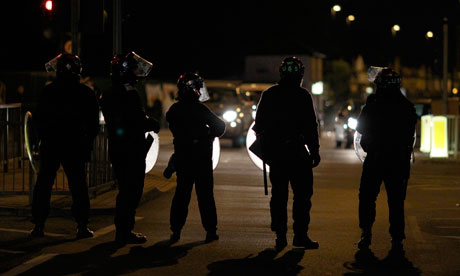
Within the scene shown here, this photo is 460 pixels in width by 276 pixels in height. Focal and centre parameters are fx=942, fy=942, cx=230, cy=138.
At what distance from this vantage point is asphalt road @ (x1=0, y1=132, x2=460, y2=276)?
7895 millimetres

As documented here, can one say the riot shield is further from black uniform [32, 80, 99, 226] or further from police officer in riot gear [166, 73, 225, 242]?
police officer in riot gear [166, 73, 225, 242]

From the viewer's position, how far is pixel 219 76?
8612 cm

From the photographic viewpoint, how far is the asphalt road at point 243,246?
7895 millimetres

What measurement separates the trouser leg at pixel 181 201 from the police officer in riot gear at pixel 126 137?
384mm

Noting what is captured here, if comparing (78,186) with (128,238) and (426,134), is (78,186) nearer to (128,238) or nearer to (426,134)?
(128,238)

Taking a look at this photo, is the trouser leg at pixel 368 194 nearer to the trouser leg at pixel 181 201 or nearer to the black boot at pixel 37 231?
the trouser leg at pixel 181 201

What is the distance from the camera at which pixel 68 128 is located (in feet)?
30.7

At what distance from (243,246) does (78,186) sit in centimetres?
179

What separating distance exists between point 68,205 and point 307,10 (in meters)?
99.9

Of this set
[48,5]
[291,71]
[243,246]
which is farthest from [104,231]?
[48,5]

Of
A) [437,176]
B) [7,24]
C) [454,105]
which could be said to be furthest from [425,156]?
[7,24]

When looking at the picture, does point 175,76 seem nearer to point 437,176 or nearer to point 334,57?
point 334,57

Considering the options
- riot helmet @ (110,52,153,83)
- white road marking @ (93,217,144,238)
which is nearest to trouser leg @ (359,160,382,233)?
riot helmet @ (110,52,153,83)

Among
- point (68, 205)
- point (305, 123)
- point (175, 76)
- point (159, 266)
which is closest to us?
point (159, 266)
